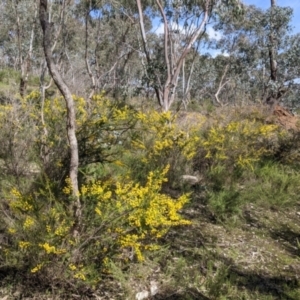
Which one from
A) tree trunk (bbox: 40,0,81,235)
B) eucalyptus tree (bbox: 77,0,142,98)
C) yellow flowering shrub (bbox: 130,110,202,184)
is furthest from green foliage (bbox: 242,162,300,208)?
eucalyptus tree (bbox: 77,0,142,98)

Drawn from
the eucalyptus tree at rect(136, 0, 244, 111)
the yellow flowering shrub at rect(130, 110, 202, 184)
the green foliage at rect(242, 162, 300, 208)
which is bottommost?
the green foliage at rect(242, 162, 300, 208)

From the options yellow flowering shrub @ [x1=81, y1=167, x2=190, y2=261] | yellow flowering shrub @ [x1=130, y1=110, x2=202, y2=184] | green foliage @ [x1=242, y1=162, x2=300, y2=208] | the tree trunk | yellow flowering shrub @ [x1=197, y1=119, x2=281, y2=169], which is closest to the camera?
yellow flowering shrub @ [x1=81, y1=167, x2=190, y2=261]

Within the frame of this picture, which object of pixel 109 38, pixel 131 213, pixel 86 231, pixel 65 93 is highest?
pixel 109 38

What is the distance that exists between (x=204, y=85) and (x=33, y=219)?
29.7 m

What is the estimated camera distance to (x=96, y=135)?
3.41 meters

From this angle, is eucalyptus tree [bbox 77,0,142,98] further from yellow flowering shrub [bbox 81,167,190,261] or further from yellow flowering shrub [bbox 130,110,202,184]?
yellow flowering shrub [bbox 81,167,190,261]

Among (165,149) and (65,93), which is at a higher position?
(65,93)

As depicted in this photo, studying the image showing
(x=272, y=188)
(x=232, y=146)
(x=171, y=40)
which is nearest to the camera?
(x=272, y=188)

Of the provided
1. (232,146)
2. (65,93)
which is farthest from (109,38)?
(65,93)

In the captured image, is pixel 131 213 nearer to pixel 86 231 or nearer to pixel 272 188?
pixel 86 231

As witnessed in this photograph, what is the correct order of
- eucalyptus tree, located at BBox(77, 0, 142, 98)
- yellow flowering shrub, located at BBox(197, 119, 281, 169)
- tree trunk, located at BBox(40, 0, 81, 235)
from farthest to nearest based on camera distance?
1. eucalyptus tree, located at BBox(77, 0, 142, 98)
2. yellow flowering shrub, located at BBox(197, 119, 281, 169)
3. tree trunk, located at BBox(40, 0, 81, 235)

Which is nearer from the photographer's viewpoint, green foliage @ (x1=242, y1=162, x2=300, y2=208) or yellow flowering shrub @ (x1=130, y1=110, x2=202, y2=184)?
yellow flowering shrub @ (x1=130, y1=110, x2=202, y2=184)

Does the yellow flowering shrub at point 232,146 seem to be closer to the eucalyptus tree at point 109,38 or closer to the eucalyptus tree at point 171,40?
the eucalyptus tree at point 171,40

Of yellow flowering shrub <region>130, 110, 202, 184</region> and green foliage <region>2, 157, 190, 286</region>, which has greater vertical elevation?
yellow flowering shrub <region>130, 110, 202, 184</region>
